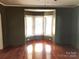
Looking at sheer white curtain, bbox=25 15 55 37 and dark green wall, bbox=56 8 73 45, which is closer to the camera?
dark green wall, bbox=56 8 73 45

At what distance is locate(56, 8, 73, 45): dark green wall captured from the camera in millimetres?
7269

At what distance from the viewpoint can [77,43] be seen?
6.33m

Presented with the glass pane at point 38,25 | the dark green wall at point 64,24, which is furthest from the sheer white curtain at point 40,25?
the dark green wall at point 64,24

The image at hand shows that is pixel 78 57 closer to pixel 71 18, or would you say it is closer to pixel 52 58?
pixel 52 58

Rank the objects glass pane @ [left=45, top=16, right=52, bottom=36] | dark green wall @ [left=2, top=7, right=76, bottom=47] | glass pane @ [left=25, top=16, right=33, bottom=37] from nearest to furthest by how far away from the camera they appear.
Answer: dark green wall @ [left=2, top=7, right=76, bottom=47] < glass pane @ [left=25, top=16, right=33, bottom=37] < glass pane @ [left=45, top=16, right=52, bottom=36]

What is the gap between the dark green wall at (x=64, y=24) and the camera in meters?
7.27

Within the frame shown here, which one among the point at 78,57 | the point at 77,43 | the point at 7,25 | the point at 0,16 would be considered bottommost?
the point at 78,57

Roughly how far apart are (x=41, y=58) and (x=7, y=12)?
373 cm

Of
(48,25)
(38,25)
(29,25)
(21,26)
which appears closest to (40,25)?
(38,25)

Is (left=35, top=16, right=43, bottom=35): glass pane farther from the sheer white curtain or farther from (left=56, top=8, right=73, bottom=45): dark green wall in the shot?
(left=56, top=8, right=73, bottom=45): dark green wall

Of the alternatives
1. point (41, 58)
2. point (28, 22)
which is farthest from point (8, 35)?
point (41, 58)

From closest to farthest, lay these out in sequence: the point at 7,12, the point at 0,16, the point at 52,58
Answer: the point at 52,58, the point at 0,16, the point at 7,12

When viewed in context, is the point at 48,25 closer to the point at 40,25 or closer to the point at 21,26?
the point at 40,25

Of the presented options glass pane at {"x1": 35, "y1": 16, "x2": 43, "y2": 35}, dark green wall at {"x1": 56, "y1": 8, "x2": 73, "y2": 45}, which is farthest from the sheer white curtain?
dark green wall at {"x1": 56, "y1": 8, "x2": 73, "y2": 45}
